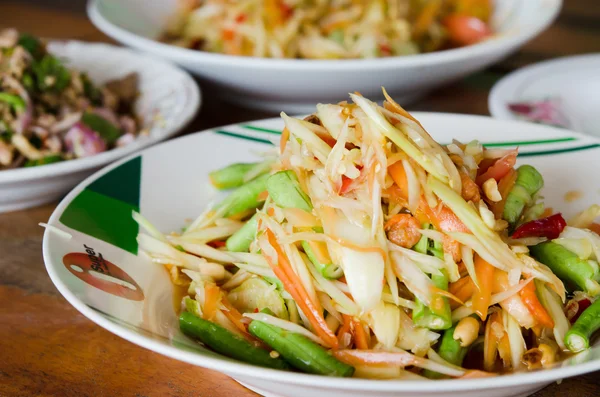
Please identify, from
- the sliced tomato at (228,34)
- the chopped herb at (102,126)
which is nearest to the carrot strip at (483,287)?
the chopped herb at (102,126)

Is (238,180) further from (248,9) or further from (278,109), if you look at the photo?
(248,9)

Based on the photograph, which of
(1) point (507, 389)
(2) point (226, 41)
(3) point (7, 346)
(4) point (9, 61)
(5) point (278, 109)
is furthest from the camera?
(2) point (226, 41)

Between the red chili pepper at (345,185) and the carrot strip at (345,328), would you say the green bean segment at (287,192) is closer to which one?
the red chili pepper at (345,185)

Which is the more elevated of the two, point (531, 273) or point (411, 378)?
point (531, 273)

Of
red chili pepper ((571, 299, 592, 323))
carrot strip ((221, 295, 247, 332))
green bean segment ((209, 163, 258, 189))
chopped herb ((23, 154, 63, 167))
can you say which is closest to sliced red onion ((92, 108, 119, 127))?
chopped herb ((23, 154, 63, 167))

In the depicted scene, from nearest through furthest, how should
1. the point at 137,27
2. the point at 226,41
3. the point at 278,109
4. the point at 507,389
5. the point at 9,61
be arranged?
the point at 507,389 → the point at 9,61 → the point at 278,109 → the point at 226,41 → the point at 137,27

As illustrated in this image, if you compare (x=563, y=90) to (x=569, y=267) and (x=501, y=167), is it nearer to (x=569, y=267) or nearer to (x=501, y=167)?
(x=501, y=167)

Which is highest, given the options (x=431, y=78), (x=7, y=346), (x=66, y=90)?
(x=431, y=78)

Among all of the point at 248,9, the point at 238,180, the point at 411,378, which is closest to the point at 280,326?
the point at 411,378
